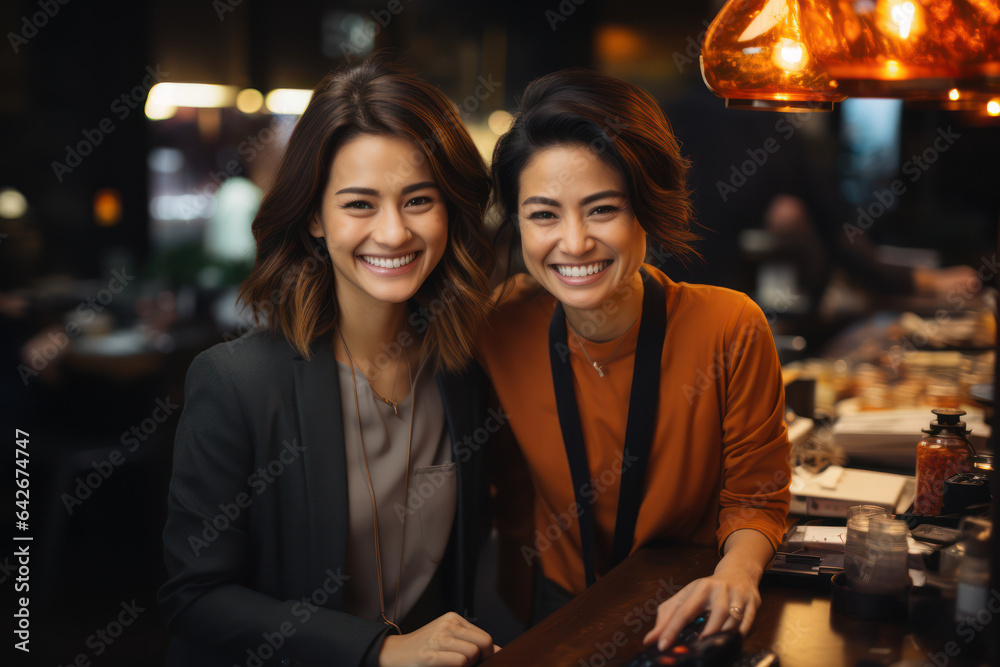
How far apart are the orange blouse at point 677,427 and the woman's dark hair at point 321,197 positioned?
165 millimetres

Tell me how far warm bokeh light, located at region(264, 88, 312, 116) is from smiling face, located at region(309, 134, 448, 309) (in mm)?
5102

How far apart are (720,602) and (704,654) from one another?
161 mm

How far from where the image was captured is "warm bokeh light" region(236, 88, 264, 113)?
639cm

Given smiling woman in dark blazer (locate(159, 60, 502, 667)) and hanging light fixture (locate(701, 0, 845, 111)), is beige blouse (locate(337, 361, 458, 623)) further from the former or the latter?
hanging light fixture (locate(701, 0, 845, 111))

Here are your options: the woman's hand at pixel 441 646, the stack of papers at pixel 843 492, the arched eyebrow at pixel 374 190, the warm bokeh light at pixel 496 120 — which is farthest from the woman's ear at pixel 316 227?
the warm bokeh light at pixel 496 120

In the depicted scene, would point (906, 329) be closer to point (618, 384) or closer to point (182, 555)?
point (618, 384)

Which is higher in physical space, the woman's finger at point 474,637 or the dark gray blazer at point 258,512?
the dark gray blazer at point 258,512

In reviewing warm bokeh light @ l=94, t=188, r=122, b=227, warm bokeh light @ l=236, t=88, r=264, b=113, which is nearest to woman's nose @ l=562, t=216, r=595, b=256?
warm bokeh light @ l=94, t=188, r=122, b=227

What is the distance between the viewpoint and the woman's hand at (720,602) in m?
1.23

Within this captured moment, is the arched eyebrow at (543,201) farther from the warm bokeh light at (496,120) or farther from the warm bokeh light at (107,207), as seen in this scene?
the warm bokeh light at (496,120)

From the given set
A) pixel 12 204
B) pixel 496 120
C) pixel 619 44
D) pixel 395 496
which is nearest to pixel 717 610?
pixel 395 496

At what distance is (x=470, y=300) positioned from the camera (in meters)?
1.75

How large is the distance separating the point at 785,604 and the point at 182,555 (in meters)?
1.07

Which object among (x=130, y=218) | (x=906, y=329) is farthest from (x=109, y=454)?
(x=906, y=329)
